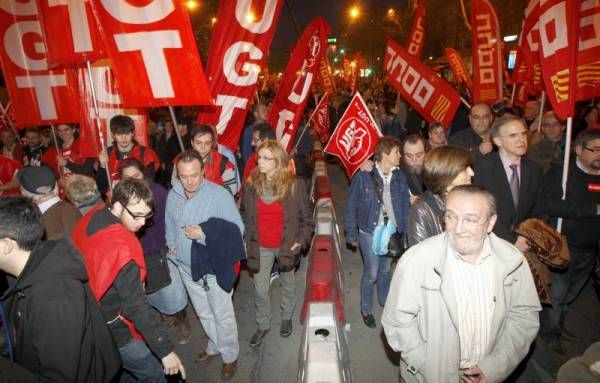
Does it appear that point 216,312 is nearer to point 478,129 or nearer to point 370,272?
point 370,272

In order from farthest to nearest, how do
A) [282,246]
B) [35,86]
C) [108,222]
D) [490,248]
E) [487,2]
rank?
[487,2] < [35,86] < [282,246] < [108,222] < [490,248]

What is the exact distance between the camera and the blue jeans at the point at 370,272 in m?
4.55

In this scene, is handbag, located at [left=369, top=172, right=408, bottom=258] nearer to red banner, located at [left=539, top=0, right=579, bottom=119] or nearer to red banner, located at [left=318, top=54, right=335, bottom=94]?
red banner, located at [left=539, top=0, right=579, bottom=119]

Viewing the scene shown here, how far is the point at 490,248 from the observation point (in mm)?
2283

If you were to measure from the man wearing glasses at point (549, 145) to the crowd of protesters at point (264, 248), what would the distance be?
3cm

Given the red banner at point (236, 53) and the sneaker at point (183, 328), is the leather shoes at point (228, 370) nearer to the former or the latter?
the sneaker at point (183, 328)

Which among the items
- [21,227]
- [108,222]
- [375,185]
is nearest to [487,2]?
[375,185]

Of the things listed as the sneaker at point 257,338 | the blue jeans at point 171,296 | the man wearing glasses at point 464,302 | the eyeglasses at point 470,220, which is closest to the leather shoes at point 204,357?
the sneaker at point 257,338

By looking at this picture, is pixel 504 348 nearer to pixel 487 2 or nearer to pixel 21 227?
pixel 21 227

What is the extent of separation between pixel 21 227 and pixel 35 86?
392cm

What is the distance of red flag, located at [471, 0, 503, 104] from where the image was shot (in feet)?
24.1

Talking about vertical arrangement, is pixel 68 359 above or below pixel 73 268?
below

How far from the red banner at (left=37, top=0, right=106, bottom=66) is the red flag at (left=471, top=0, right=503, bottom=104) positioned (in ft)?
22.7

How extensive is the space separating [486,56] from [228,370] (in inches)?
295
